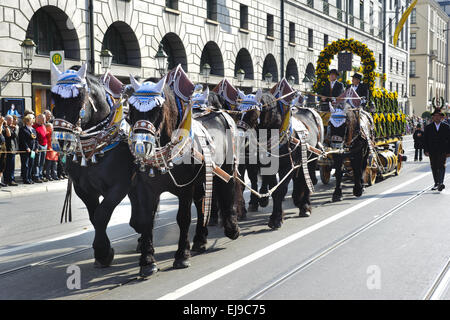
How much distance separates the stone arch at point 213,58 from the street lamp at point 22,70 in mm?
11136

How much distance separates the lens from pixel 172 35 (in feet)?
75.4

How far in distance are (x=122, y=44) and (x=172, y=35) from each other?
9.11 feet

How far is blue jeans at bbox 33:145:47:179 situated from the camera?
45.5 feet

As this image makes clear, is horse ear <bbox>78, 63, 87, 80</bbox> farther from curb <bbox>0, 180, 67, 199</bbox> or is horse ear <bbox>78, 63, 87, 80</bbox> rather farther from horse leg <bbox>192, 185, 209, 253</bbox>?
curb <bbox>0, 180, 67, 199</bbox>

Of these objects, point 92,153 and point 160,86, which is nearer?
point 160,86

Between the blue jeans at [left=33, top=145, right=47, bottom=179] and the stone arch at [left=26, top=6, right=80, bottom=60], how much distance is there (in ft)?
17.2

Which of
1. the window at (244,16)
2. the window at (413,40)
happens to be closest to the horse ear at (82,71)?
the window at (244,16)

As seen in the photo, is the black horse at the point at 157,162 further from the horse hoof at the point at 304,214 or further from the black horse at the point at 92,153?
the horse hoof at the point at 304,214

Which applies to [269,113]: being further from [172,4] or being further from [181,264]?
[172,4]

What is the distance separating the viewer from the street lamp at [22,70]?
15070mm

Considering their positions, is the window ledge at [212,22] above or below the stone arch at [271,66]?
above

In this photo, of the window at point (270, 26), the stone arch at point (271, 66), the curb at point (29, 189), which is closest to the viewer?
the curb at point (29, 189)

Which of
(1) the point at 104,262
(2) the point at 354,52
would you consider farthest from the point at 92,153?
(2) the point at 354,52
